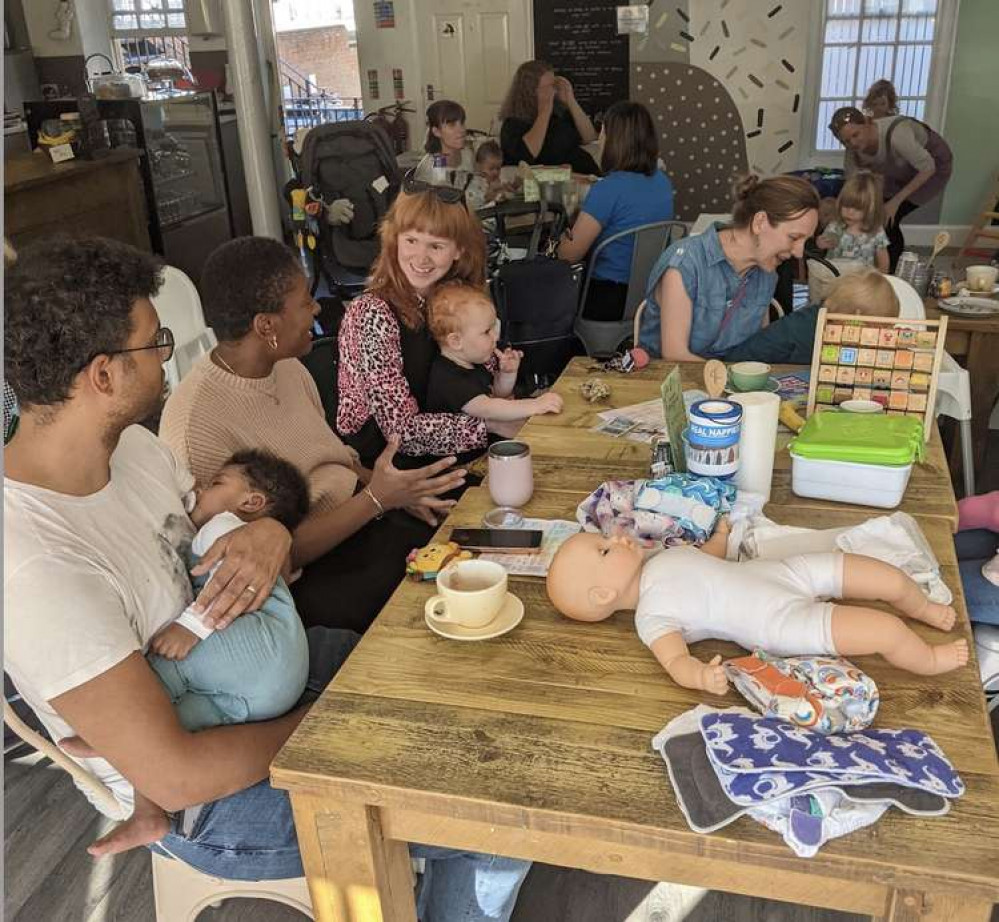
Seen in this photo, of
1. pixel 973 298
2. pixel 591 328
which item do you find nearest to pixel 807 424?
pixel 973 298

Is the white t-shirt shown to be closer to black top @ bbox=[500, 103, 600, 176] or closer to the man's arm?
the man's arm

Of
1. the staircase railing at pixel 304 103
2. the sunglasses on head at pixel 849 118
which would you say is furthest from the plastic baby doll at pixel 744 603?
the staircase railing at pixel 304 103

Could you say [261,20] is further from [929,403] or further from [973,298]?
[929,403]

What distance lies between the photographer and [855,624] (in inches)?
49.0

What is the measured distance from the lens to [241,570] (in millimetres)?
1475

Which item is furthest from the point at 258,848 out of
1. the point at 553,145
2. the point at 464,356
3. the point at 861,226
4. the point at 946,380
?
the point at 553,145

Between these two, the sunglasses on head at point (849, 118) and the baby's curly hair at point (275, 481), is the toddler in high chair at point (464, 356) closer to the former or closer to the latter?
the baby's curly hair at point (275, 481)

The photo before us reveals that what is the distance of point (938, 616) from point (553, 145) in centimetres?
515

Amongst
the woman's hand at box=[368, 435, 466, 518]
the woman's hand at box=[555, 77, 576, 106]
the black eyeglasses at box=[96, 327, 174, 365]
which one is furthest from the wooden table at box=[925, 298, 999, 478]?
the woman's hand at box=[555, 77, 576, 106]

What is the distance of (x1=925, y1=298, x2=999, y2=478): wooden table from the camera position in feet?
10.1

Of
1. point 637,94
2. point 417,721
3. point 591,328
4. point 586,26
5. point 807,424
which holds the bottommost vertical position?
point 591,328

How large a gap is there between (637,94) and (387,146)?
8.51 feet

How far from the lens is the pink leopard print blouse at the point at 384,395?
2.42 meters

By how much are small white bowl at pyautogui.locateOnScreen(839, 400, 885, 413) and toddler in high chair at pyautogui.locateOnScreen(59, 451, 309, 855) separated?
1165mm
